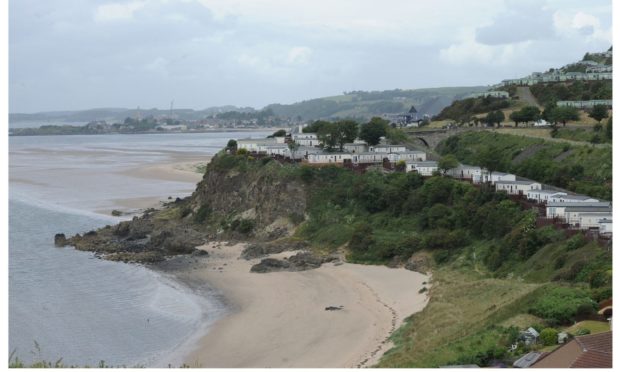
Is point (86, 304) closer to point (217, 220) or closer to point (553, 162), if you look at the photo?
point (217, 220)

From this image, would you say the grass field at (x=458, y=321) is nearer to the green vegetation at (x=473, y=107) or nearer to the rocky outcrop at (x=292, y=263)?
the rocky outcrop at (x=292, y=263)

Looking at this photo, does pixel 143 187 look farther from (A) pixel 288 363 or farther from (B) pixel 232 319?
(A) pixel 288 363

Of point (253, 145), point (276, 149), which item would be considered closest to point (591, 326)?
point (276, 149)

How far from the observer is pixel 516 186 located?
1389 inches

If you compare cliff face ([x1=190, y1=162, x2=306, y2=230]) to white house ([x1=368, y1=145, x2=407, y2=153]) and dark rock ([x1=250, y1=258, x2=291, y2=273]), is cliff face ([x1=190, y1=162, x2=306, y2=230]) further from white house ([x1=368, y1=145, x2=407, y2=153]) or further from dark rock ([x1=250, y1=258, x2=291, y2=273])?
white house ([x1=368, y1=145, x2=407, y2=153])

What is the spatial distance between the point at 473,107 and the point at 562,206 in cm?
3797

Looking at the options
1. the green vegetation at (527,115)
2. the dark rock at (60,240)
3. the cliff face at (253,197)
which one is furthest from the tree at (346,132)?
the dark rock at (60,240)

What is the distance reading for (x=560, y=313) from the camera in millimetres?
19828

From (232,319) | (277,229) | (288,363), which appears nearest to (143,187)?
(277,229)

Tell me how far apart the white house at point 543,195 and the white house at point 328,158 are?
13615mm

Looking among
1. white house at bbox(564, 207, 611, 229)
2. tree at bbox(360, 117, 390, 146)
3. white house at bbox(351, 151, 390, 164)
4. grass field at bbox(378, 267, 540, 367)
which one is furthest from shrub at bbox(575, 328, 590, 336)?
tree at bbox(360, 117, 390, 146)

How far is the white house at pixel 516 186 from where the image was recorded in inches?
1377

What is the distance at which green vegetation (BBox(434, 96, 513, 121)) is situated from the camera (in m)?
64.7

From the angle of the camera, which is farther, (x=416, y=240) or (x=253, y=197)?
(x=253, y=197)
